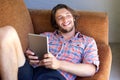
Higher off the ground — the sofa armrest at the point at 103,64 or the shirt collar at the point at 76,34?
the shirt collar at the point at 76,34

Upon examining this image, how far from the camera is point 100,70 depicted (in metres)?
1.55

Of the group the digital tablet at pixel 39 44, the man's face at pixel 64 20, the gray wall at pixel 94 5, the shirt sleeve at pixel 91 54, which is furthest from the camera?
the gray wall at pixel 94 5

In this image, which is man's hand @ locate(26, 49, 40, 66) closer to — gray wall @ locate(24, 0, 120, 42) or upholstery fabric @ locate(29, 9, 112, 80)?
upholstery fabric @ locate(29, 9, 112, 80)

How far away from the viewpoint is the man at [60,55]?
1.41 m

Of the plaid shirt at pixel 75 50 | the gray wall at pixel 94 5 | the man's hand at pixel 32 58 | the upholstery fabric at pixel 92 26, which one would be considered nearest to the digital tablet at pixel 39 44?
the man's hand at pixel 32 58

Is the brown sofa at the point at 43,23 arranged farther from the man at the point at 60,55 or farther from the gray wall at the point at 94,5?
the gray wall at the point at 94,5

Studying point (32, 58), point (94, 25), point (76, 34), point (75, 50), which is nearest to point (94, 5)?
point (94, 25)

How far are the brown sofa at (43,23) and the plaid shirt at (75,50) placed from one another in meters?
0.09

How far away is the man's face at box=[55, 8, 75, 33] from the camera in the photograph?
170 centimetres

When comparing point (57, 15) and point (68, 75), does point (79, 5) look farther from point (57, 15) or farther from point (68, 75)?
point (68, 75)

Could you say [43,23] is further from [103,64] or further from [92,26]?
[103,64]

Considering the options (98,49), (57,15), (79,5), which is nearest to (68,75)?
(98,49)

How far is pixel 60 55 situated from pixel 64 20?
243 millimetres

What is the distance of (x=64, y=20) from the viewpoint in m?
1.70
